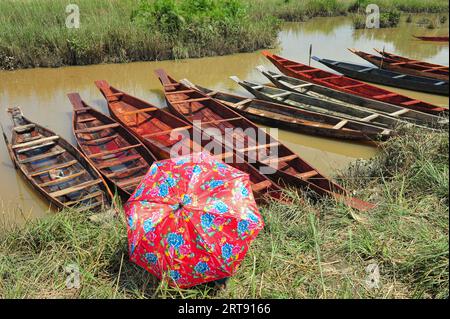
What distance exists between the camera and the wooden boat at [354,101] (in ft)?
21.3

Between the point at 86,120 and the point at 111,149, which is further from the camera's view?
the point at 86,120

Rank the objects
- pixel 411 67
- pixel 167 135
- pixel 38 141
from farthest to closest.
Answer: pixel 411 67 < pixel 167 135 < pixel 38 141

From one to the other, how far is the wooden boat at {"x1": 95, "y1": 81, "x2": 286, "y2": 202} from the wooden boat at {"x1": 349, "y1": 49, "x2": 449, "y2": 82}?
6739 millimetres

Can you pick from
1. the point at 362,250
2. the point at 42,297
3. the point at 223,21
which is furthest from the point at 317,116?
the point at 223,21

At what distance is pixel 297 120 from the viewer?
7.10m

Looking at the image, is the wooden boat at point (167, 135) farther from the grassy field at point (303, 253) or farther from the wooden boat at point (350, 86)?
the wooden boat at point (350, 86)

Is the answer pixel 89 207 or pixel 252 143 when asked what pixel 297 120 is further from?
pixel 89 207

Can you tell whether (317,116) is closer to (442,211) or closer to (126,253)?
(442,211)

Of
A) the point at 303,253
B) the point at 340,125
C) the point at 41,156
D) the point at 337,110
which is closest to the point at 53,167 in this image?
the point at 41,156

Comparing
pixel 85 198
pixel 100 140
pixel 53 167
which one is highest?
pixel 100 140

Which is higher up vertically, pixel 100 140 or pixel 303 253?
pixel 100 140

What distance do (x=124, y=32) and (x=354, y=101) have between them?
6885mm

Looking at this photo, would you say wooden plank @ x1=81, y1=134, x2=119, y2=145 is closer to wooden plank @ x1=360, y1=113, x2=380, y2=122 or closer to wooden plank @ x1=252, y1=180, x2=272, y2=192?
wooden plank @ x1=252, y1=180, x2=272, y2=192
